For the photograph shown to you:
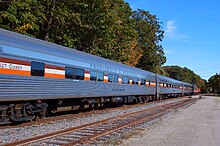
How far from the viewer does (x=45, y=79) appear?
13328 millimetres

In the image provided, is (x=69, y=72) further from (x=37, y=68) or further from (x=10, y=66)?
(x=10, y=66)

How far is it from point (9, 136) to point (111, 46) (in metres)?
26.9

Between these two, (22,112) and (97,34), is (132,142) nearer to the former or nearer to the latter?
(22,112)

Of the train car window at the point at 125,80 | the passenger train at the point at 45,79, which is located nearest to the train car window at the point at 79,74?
the passenger train at the point at 45,79

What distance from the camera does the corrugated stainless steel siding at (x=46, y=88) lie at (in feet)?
36.9

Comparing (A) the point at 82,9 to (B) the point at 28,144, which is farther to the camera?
(A) the point at 82,9

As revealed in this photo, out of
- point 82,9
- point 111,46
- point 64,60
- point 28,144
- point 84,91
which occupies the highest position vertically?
point 82,9

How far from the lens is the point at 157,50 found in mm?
67000

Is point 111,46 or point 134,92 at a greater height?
point 111,46

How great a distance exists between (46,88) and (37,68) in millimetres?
1120

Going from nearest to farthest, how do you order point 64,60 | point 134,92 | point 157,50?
point 64,60
point 134,92
point 157,50

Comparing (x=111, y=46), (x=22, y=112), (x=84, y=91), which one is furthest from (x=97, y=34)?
(x=22, y=112)

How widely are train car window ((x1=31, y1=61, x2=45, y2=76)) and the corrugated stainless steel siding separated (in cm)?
21

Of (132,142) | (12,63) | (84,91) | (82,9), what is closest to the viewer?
(132,142)
